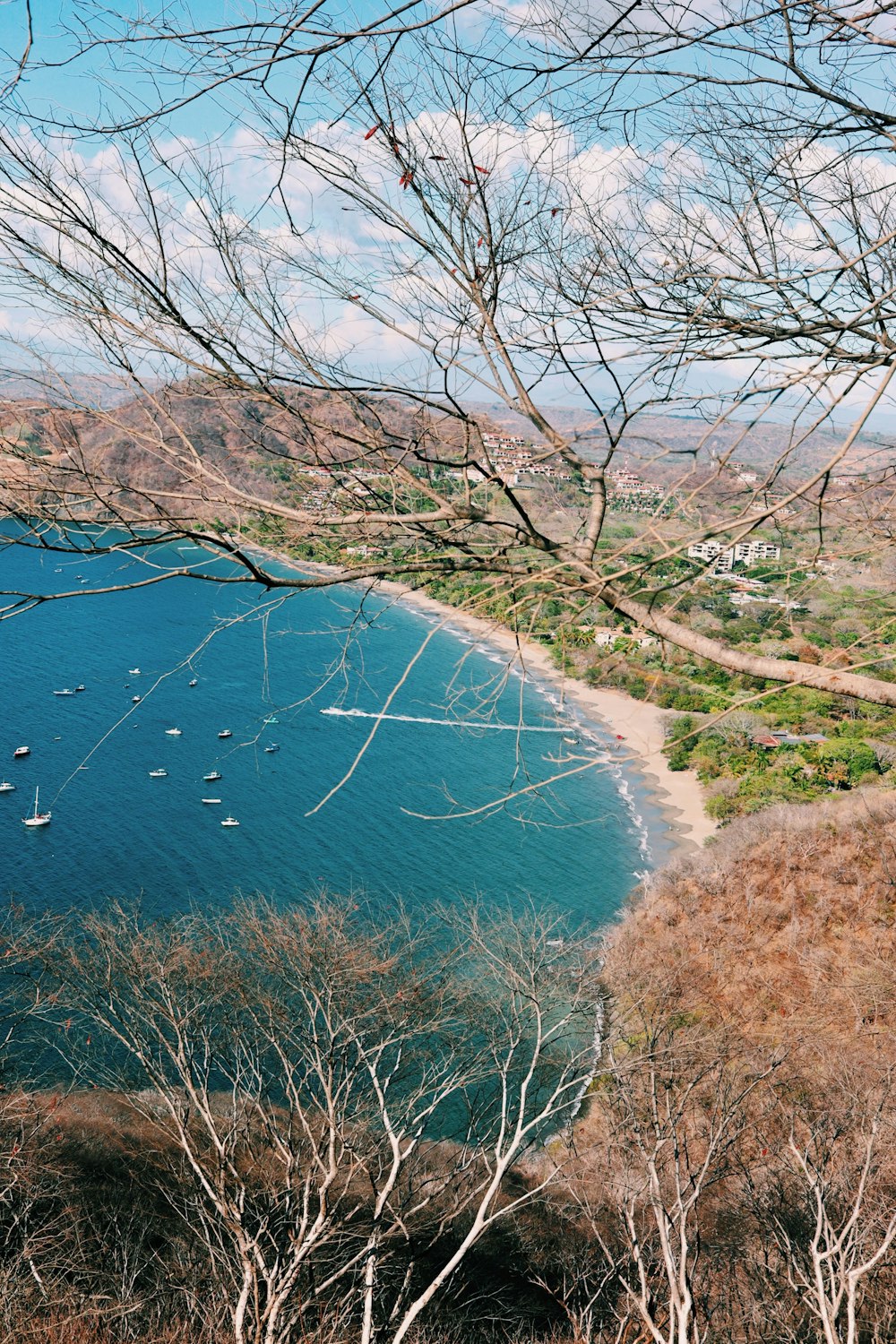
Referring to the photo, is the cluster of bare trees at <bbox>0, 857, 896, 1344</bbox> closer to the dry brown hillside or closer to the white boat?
the dry brown hillside

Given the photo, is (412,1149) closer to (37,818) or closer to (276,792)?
(37,818)

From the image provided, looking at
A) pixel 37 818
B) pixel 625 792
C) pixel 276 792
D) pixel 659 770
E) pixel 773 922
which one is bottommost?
pixel 37 818

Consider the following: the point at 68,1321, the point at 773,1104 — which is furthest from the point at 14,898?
the point at 773,1104

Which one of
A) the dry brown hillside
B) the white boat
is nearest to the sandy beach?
the dry brown hillside

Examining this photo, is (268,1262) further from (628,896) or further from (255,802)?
(255,802)

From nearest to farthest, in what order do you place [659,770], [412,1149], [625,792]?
[412,1149] < [625,792] < [659,770]

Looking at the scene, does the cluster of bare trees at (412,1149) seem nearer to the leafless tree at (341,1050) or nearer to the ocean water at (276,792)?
the leafless tree at (341,1050)

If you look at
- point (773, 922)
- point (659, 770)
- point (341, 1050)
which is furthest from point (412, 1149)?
point (659, 770)

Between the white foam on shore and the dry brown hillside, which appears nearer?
the dry brown hillside

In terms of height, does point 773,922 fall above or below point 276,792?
above
